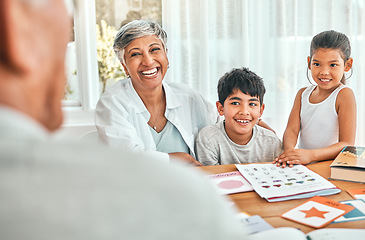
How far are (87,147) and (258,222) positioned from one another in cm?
74

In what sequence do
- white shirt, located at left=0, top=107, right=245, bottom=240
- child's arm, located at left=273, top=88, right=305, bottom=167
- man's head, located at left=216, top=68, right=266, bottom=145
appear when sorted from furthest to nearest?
child's arm, located at left=273, top=88, right=305, bottom=167, man's head, located at left=216, top=68, right=266, bottom=145, white shirt, located at left=0, top=107, right=245, bottom=240

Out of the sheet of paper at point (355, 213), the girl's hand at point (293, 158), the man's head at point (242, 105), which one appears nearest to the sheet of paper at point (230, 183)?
the girl's hand at point (293, 158)

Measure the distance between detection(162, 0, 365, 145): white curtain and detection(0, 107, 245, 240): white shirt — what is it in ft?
8.53

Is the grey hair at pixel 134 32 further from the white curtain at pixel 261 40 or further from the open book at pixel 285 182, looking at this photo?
the white curtain at pixel 261 40

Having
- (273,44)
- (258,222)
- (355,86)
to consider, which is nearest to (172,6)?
(273,44)

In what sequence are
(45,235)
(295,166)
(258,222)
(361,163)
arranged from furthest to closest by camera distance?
(295,166)
(361,163)
(258,222)
(45,235)

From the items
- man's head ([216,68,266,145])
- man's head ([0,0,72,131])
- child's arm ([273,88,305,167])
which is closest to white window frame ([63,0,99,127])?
man's head ([216,68,266,145])

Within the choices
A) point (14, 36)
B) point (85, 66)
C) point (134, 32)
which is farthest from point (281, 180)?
point (85, 66)

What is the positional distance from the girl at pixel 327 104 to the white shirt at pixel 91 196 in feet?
5.04

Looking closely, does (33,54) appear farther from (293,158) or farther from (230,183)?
(293,158)

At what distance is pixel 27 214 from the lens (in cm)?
29

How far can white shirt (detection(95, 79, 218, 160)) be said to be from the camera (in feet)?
5.57

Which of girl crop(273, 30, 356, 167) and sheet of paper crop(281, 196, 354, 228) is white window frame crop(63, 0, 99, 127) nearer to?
girl crop(273, 30, 356, 167)

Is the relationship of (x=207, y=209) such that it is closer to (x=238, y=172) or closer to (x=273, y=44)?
(x=238, y=172)
